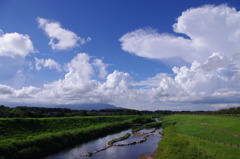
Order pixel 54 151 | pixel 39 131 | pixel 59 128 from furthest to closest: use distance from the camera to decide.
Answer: pixel 59 128 → pixel 39 131 → pixel 54 151

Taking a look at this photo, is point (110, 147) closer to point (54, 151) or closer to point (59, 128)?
point (54, 151)

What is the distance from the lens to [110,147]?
4938 centimetres

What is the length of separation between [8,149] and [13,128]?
1842 cm

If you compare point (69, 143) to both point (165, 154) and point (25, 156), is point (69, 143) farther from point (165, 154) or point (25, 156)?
point (165, 154)

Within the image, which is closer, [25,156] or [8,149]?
[8,149]

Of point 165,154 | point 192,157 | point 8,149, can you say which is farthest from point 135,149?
point 8,149

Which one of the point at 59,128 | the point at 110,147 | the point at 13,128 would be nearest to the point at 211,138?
the point at 110,147

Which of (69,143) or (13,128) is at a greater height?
(13,128)

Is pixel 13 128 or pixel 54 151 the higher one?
pixel 13 128

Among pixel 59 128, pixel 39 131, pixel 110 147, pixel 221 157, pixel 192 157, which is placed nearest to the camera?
pixel 221 157

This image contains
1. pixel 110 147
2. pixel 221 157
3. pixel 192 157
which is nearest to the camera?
pixel 221 157

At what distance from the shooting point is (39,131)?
56375mm

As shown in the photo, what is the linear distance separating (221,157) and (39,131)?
5047 centimetres

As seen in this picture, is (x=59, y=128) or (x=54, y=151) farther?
(x=59, y=128)
